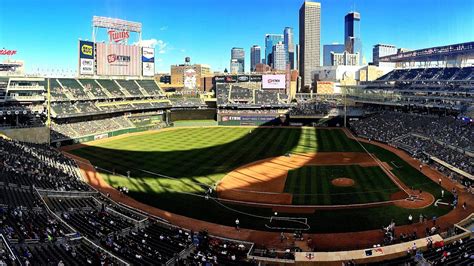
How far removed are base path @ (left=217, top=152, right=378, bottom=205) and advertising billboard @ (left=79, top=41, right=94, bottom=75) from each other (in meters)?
50.0

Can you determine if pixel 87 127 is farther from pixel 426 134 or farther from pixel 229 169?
pixel 426 134

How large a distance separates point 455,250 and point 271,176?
22.6 meters

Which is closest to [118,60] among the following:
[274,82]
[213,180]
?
[274,82]

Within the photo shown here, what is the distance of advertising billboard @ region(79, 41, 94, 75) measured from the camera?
80.6 meters

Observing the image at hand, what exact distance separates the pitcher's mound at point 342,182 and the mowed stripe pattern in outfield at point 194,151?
11543 millimetres

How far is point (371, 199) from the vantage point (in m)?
33.2

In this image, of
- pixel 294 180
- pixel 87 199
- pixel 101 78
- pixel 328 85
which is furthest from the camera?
pixel 328 85

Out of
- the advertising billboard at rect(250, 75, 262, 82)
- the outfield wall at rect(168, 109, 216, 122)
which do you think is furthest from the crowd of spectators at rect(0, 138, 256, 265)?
the advertising billboard at rect(250, 75, 262, 82)

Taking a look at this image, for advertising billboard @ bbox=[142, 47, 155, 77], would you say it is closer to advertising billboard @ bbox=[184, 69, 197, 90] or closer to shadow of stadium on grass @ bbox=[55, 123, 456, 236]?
advertising billboard @ bbox=[184, 69, 197, 90]

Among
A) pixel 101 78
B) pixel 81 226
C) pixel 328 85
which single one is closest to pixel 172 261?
pixel 81 226

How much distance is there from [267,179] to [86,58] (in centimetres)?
5733

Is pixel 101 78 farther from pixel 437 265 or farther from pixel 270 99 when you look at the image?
pixel 437 265

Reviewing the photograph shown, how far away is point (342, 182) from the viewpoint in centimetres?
3894

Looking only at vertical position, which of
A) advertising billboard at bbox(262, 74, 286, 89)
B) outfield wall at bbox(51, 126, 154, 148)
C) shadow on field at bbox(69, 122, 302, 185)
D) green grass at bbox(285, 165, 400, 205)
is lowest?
green grass at bbox(285, 165, 400, 205)
